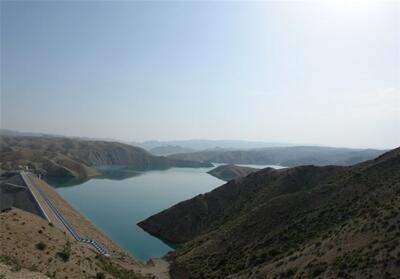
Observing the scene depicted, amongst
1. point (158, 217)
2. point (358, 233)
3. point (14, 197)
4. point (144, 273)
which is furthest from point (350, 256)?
point (14, 197)

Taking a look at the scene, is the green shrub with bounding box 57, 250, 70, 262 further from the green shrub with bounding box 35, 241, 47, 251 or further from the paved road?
the paved road

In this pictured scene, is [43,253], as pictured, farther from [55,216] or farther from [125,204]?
[125,204]

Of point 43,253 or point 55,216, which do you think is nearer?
point 43,253

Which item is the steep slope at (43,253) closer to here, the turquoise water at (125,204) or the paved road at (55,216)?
the paved road at (55,216)

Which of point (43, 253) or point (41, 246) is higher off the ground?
point (41, 246)

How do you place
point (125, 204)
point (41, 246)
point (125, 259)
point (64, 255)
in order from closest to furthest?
point (64, 255) → point (41, 246) → point (125, 259) → point (125, 204)

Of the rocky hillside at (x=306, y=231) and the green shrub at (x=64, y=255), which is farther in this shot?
the green shrub at (x=64, y=255)

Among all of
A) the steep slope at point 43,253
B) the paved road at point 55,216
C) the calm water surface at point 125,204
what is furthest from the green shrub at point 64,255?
the calm water surface at point 125,204

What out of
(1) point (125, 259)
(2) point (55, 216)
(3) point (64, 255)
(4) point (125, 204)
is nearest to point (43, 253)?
(3) point (64, 255)

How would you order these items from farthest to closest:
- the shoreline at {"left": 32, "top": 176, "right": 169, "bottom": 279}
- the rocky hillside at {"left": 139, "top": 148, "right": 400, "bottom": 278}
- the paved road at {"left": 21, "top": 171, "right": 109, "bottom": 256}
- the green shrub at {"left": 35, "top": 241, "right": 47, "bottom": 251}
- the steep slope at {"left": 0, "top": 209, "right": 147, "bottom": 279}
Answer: the paved road at {"left": 21, "top": 171, "right": 109, "bottom": 256}, the shoreline at {"left": 32, "top": 176, "right": 169, "bottom": 279}, the green shrub at {"left": 35, "top": 241, "right": 47, "bottom": 251}, the steep slope at {"left": 0, "top": 209, "right": 147, "bottom": 279}, the rocky hillside at {"left": 139, "top": 148, "right": 400, "bottom": 278}

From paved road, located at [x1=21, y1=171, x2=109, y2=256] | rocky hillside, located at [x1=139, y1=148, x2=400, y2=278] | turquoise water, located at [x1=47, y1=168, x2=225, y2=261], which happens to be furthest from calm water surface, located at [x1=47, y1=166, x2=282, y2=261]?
paved road, located at [x1=21, y1=171, x2=109, y2=256]
